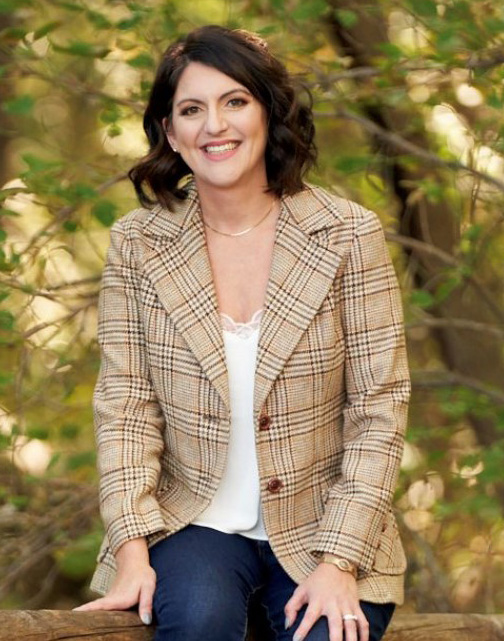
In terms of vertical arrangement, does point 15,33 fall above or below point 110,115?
above

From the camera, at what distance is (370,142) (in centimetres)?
511

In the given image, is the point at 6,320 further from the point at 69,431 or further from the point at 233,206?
the point at 233,206

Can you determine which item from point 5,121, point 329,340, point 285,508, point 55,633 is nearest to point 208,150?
point 329,340

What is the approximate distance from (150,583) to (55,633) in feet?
0.80

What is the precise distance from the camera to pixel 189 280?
9.44ft

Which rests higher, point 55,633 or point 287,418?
point 287,418

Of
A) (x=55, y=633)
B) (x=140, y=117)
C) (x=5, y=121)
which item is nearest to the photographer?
(x=55, y=633)

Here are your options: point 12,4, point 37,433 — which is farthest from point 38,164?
A: point 37,433

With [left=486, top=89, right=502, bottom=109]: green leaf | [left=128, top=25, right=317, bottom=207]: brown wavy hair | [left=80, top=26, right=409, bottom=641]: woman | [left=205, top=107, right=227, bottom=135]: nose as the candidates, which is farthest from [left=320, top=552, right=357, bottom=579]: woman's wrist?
[left=486, top=89, right=502, bottom=109]: green leaf

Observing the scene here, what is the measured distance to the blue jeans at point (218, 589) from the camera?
257 centimetres

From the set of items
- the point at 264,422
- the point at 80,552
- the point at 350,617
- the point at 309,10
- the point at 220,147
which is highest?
the point at 309,10

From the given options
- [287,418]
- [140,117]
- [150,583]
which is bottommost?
[150,583]

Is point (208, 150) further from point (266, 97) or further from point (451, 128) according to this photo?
point (451, 128)

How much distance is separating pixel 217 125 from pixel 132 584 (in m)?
0.98
